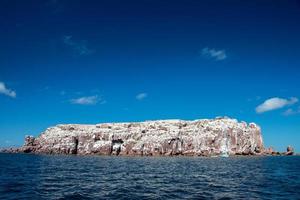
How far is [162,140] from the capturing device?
14962 centimetres

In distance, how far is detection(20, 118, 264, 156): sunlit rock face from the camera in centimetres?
Result: 14875

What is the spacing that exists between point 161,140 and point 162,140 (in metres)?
0.50

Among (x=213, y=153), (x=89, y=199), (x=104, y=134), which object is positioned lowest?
(x=89, y=199)

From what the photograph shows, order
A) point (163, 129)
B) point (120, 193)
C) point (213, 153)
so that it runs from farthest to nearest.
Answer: point (163, 129) → point (213, 153) → point (120, 193)

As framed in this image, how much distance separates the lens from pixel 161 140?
14975 centimetres

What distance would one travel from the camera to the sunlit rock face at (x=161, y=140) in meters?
149

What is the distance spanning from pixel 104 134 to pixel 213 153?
2252 inches

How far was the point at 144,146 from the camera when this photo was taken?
493 feet

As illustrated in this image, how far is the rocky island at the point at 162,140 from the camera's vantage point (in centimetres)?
14875

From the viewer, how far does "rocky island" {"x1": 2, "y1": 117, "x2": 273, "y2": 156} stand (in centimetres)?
14875

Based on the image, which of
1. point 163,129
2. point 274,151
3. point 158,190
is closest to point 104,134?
point 163,129

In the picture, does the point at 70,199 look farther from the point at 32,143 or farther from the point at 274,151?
the point at 274,151

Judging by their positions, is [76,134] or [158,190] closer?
[158,190]

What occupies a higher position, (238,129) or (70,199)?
(238,129)
